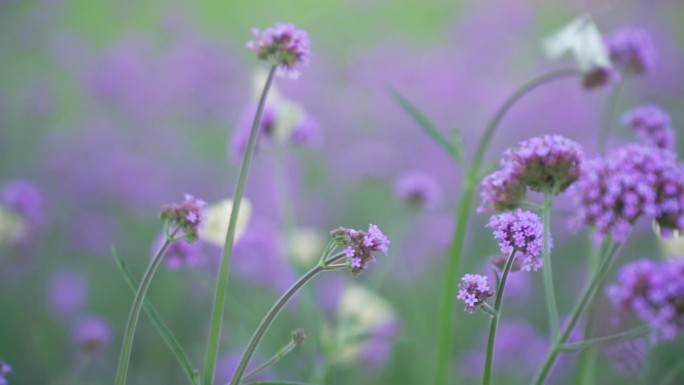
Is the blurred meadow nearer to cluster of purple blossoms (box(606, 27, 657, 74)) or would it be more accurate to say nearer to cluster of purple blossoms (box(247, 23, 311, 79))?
cluster of purple blossoms (box(606, 27, 657, 74))

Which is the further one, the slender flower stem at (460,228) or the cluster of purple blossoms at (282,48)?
the slender flower stem at (460,228)

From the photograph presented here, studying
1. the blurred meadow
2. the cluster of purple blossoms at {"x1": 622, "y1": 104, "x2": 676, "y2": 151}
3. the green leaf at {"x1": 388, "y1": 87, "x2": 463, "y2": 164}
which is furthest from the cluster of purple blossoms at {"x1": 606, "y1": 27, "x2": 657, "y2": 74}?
the green leaf at {"x1": 388, "y1": 87, "x2": 463, "y2": 164}

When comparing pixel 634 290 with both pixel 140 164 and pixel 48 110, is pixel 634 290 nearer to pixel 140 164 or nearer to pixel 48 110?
pixel 140 164

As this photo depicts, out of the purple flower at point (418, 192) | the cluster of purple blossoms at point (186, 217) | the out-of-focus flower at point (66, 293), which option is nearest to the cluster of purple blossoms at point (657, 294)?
the cluster of purple blossoms at point (186, 217)

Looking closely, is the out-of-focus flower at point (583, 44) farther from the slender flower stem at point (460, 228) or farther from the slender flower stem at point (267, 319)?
the slender flower stem at point (267, 319)

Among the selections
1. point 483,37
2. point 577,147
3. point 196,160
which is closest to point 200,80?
point 196,160

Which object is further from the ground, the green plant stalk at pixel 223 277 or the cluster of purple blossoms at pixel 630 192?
the cluster of purple blossoms at pixel 630 192

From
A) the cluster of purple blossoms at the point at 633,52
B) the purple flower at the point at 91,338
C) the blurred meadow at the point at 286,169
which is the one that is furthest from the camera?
the blurred meadow at the point at 286,169

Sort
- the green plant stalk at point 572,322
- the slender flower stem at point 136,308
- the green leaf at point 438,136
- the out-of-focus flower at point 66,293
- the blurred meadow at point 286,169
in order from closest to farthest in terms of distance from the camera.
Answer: the slender flower stem at point 136,308, the green plant stalk at point 572,322, the green leaf at point 438,136, the blurred meadow at point 286,169, the out-of-focus flower at point 66,293
